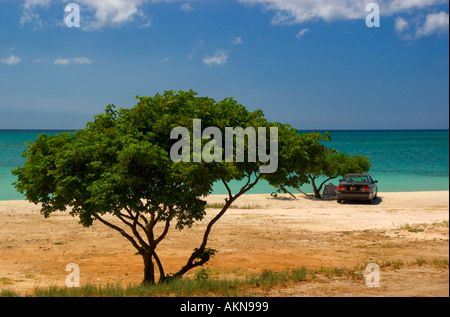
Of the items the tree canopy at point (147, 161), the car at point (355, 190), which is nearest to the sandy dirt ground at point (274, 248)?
the car at point (355, 190)

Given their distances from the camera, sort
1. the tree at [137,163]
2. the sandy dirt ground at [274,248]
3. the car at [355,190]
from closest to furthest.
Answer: the tree at [137,163]
the sandy dirt ground at [274,248]
the car at [355,190]

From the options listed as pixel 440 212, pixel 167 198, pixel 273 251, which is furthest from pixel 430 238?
pixel 167 198

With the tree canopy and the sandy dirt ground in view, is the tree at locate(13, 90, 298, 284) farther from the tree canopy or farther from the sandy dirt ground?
the sandy dirt ground

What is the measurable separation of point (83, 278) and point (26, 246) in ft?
19.3

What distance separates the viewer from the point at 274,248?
18.3m

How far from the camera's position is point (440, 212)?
88.5 ft

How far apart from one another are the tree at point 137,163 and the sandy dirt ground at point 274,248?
3103 mm

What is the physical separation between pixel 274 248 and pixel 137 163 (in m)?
9.49

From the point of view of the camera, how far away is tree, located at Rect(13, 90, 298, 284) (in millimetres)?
10375

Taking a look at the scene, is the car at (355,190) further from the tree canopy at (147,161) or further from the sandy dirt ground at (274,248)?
the tree canopy at (147,161)

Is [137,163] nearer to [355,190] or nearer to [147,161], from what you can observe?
[147,161]

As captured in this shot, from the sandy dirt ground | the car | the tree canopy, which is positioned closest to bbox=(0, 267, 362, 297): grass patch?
the sandy dirt ground

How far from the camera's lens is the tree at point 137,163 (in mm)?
10375

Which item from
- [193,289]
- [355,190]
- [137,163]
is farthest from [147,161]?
[355,190]
